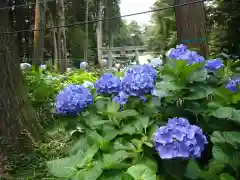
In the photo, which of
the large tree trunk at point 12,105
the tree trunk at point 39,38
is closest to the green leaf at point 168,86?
the large tree trunk at point 12,105

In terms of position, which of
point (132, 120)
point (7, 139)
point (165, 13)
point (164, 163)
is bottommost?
point (7, 139)

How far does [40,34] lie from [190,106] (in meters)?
7.32

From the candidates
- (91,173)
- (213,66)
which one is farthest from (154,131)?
(213,66)

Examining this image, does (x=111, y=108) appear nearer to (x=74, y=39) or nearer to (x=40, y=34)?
→ (x=40, y=34)

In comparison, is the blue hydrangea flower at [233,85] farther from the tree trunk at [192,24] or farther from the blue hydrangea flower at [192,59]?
the tree trunk at [192,24]

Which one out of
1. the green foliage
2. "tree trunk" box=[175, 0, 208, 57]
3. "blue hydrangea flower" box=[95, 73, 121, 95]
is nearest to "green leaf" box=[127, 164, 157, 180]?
the green foliage

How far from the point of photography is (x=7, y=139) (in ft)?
7.98

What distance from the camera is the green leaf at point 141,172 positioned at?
1.01 metres

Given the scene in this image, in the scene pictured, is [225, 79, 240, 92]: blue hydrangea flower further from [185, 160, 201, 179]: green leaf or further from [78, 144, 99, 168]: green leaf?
[78, 144, 99, 168]: green leaf

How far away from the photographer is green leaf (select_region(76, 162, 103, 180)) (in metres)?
1.01

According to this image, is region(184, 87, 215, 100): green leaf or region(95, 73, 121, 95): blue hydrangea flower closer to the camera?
region(184, 87, 215, 100): green leaf

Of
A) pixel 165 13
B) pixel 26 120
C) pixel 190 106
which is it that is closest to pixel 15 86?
pixel 26 120

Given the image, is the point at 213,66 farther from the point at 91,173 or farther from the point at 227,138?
the point at 91,173

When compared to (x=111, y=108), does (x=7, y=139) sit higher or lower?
lower
